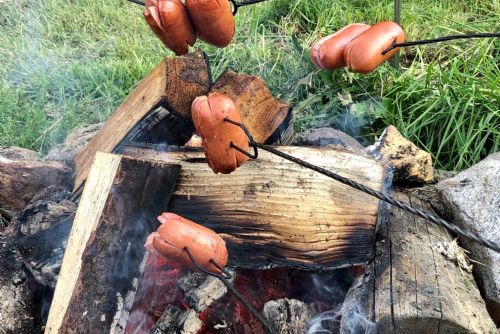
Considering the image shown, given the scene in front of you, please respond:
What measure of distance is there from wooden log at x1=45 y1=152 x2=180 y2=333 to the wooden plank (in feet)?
3.25

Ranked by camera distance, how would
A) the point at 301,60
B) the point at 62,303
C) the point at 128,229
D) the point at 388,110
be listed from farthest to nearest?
the point at 301,60, the point at 388,110, the point at 128,229, the point at 62,303

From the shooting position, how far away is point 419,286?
81.6 inches

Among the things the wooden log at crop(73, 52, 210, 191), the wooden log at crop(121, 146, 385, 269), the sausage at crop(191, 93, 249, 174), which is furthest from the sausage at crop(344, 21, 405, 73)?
the wooden log at crop(73, 52, 210, 191)

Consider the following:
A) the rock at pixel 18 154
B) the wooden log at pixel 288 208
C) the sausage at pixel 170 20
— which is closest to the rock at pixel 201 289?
the wooden log at pixel 288 208

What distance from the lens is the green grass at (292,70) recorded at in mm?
3672

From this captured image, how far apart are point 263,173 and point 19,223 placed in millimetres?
1194

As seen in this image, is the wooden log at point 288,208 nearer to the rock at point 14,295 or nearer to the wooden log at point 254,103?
the wooden log at point 254,103

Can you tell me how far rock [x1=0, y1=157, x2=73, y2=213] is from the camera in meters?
3.03

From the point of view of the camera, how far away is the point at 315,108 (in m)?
4.01

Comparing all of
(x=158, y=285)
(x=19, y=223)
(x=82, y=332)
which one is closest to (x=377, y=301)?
(x=158, y=285)

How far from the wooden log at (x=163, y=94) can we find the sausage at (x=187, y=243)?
0.79 m

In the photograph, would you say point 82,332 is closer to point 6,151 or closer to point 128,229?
point 128,229

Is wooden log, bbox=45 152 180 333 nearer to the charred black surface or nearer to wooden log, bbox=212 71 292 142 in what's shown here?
the charred black surface

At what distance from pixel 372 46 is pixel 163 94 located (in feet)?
3.27
